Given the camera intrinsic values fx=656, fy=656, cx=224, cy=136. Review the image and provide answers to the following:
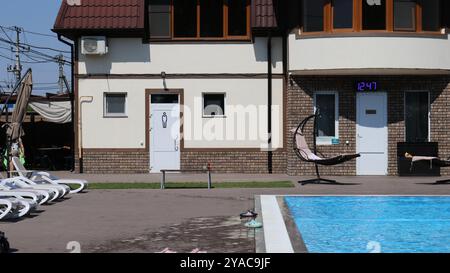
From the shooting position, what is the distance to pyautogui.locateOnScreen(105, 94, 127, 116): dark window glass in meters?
22.0

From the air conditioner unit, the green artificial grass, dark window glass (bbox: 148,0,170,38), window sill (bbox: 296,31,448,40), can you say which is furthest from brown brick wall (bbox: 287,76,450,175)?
the air conditioner unit

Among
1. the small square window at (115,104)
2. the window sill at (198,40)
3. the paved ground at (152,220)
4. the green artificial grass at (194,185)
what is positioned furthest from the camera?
the small square window at (115,104)

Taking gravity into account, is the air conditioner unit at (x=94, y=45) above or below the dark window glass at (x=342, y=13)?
below

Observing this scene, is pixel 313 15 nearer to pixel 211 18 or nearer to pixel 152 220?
pixel 211 18

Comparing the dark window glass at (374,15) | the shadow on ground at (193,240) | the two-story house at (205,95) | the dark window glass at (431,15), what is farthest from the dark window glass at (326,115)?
the shadow on ground at (193,240)

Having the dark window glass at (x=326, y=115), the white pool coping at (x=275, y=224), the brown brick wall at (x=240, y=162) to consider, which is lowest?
the white pool coping at (x=275, y=224)

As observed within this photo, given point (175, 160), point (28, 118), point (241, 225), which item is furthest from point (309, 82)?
point (28, 118)

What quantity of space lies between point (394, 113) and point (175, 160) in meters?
7.25

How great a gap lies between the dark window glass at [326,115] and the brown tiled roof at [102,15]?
20.4ft

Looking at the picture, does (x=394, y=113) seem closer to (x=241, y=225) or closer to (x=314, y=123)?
(x=314, y=123)

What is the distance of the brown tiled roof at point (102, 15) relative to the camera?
21172 mm

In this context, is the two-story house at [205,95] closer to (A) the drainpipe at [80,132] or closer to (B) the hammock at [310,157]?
(A) the drainpipe at [80,132]

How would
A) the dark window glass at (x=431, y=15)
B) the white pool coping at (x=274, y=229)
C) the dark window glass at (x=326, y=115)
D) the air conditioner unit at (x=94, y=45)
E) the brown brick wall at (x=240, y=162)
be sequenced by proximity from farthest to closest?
the brown brick wall at (x=240, y=162), the air conditioner unit at (x=94, y=45), the dark window glass at (x=326, y=115), the dark window glass at (x=431, y=15), the white pool coping at (x=274, y=229)

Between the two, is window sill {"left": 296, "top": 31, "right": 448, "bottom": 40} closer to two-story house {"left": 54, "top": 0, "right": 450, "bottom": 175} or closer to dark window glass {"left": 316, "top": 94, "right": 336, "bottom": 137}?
two-story house {"left": 54, "top": 0, "right": 450, "bottom": 175}
